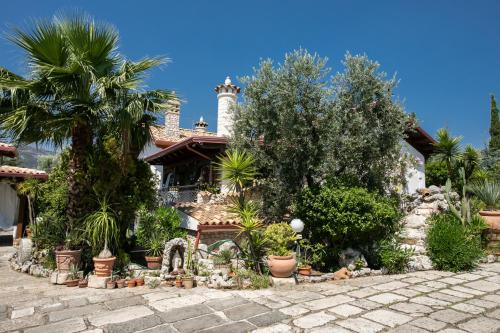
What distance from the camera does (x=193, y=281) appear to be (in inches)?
283

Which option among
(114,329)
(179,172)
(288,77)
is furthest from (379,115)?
(179,172)

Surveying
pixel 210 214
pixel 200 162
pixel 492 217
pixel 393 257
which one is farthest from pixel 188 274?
pixel 492 217

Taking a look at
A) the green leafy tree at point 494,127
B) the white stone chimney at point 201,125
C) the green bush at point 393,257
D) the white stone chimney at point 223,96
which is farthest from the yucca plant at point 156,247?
the green leafy tree at point 494,127

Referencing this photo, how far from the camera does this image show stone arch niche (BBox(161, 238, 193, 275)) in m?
7.92

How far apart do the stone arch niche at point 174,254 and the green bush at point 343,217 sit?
10.4 ft

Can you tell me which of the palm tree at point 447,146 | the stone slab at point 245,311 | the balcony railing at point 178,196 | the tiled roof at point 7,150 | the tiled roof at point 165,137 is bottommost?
the stone slab at point 245,311

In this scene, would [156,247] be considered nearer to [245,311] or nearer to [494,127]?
[245,311]

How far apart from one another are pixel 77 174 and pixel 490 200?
12.6 metres

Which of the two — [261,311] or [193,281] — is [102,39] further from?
[261,311]

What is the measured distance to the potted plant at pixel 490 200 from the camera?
35.6 feet

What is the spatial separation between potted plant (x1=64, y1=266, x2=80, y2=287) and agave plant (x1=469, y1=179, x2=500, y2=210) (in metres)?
12.2

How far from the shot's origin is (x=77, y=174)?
26.1 ft

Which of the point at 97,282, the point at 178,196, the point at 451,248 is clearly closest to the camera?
the point at 97,282

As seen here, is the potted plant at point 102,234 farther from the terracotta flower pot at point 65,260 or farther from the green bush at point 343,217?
the green bush at point 343,217
